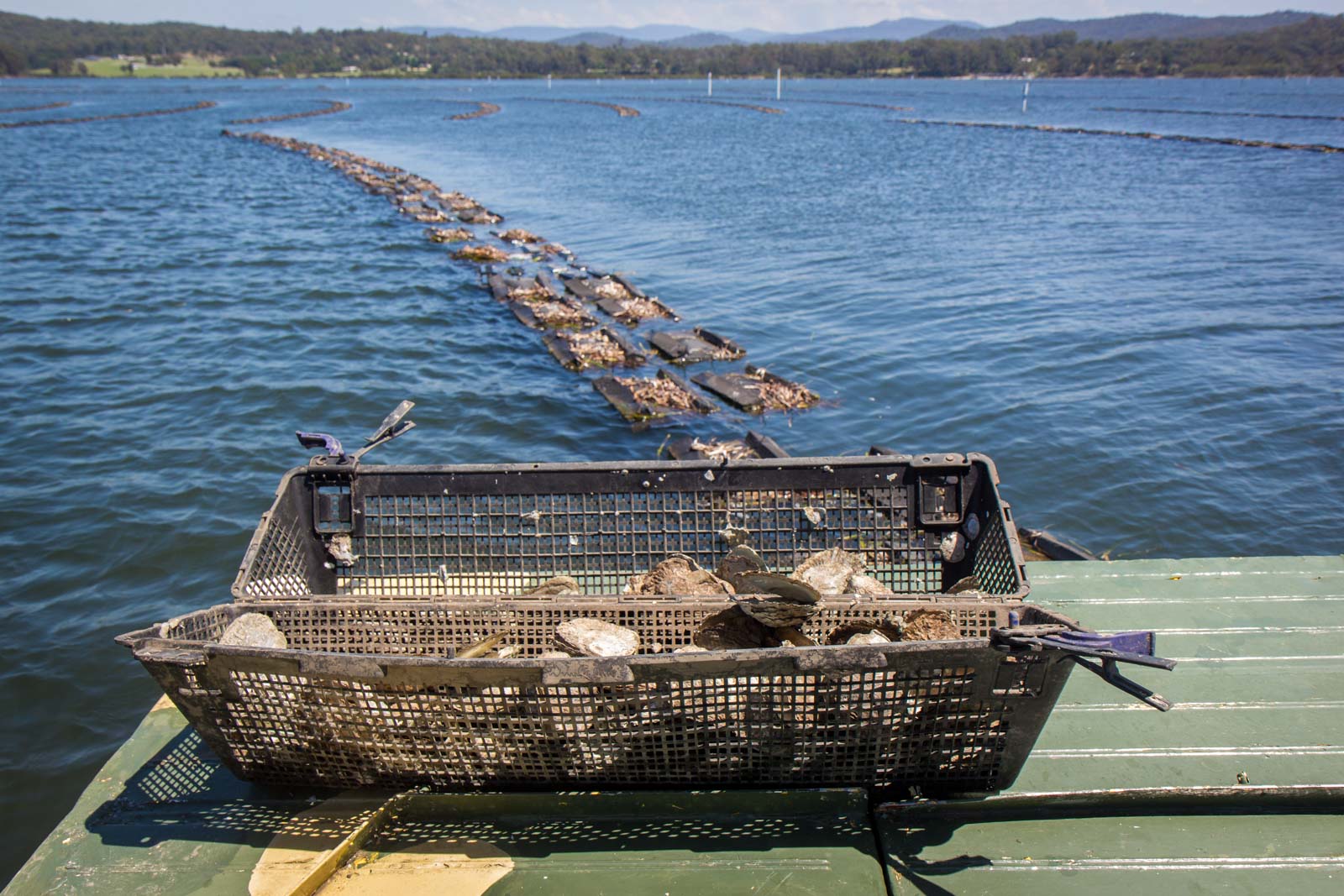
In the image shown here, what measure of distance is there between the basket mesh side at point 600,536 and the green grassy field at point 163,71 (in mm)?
178306

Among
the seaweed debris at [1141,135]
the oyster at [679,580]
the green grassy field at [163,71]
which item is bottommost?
the oyster at [679,580]

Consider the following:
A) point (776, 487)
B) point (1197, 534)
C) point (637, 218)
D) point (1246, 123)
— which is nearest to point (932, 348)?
point (1197, 534)

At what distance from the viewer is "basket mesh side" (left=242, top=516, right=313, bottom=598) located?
3525mm

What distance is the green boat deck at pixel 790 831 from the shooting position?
101 inches

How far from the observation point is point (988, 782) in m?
2.80

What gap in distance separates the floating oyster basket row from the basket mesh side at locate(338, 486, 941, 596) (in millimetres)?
18

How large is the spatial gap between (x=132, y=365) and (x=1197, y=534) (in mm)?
13874

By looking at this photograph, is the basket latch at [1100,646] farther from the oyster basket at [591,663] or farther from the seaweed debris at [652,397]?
the seaweed debris at [652,397]

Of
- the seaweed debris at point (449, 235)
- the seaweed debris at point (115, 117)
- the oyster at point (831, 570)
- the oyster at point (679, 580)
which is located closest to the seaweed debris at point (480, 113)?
the seaweed debris at point (115, 117)

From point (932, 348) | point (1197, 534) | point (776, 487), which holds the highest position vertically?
point (776, 487)

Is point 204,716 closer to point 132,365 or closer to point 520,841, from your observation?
point 520,841

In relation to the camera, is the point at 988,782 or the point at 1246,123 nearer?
the point at 988,782

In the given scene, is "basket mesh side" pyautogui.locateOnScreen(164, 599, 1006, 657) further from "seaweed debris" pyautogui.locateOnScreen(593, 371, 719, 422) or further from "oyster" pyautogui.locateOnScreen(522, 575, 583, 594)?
"seaweed debris" pyautogui.locateOnScreen(593, 371, 719, 422)

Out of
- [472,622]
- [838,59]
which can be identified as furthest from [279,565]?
[838,59]
